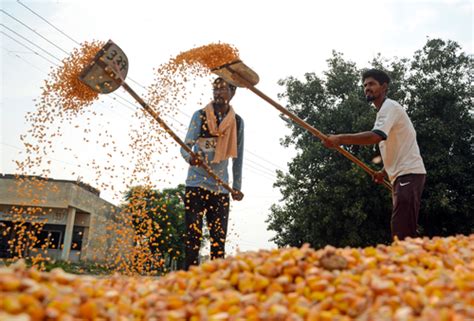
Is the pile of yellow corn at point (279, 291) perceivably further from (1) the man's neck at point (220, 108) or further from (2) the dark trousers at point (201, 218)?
(1) the man's neck at point (220, 108)

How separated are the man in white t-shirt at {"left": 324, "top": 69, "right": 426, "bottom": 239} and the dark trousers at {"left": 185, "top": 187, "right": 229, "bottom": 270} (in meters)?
1.48

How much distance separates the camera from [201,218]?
4395 millimetres

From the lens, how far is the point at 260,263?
2.00 meters

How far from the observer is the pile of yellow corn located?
145cm

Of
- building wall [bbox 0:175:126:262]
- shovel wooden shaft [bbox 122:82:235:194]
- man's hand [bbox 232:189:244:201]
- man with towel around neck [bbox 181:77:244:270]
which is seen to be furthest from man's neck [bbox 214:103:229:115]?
building wall [bbox 0:175:126:262]

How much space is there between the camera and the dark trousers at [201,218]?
4227 mm

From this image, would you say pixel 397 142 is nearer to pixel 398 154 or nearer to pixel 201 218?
pixel 398 154

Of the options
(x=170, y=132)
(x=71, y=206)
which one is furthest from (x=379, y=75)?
(x=71, y=206)

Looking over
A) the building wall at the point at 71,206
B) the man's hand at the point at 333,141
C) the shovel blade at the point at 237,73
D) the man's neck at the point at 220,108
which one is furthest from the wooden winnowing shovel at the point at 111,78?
the building wall at the point at 71,206

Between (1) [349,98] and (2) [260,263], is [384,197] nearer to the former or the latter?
(1) [349,98]

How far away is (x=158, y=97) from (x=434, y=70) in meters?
15.9

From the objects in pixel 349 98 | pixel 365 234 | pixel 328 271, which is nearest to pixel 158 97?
pixel 328 271

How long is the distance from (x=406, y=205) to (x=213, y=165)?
6.52ft

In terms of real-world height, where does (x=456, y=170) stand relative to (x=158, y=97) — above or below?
above
